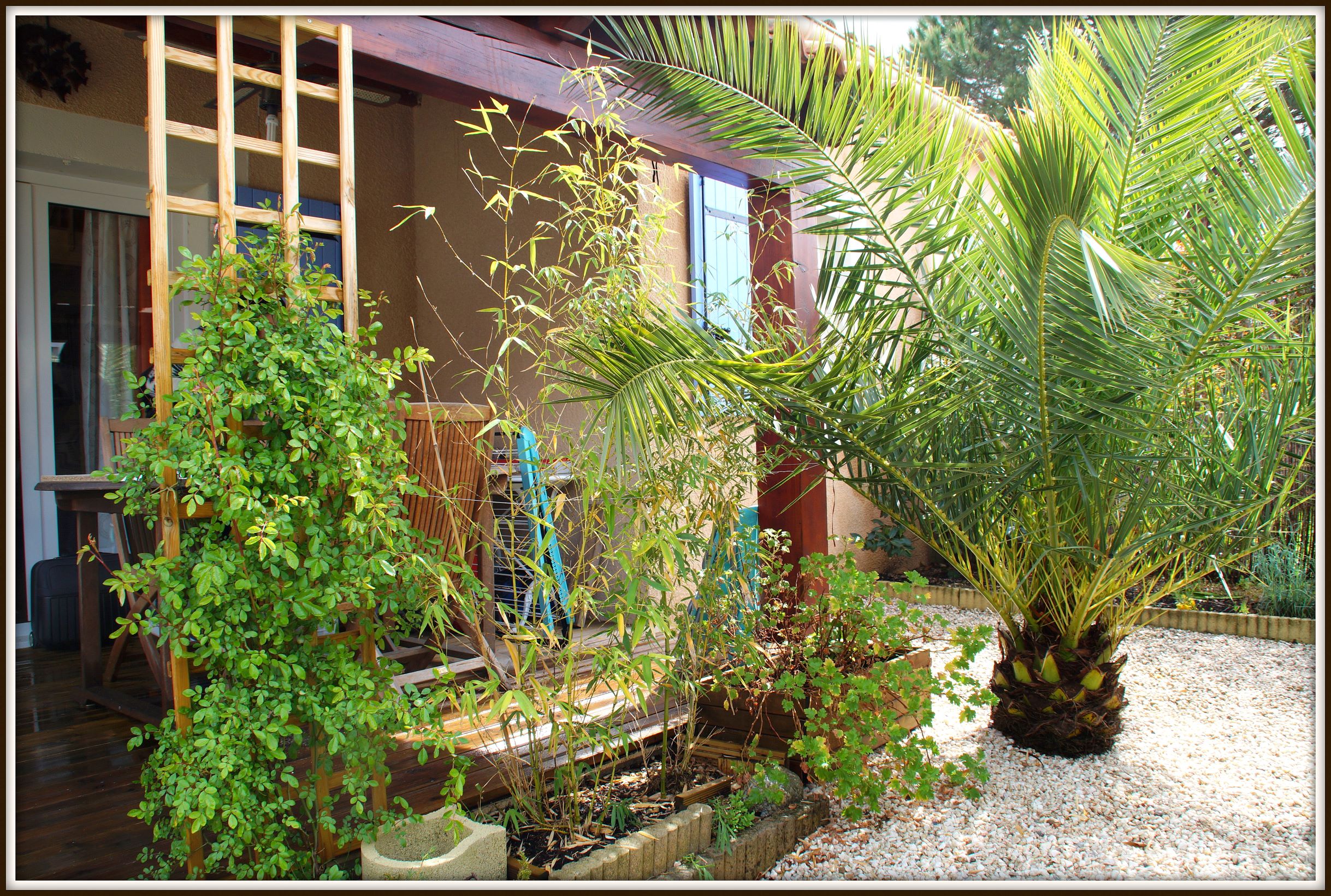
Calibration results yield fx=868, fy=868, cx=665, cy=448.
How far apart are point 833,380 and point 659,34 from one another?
1247mm

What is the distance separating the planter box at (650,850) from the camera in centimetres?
197

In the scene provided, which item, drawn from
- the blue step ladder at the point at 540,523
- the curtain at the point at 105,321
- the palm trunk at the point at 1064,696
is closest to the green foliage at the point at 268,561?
the blue step ladder at the point at 540,523

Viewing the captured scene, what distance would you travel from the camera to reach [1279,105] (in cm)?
205

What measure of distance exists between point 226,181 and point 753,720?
6.95 feet

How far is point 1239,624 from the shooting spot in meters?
4.89

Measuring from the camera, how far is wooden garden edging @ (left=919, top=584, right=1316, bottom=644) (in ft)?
15.5

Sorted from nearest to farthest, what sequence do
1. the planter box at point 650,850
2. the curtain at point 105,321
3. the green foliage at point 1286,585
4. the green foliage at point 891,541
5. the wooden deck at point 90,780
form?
the planter box at point 650,850 → the wooden deck at point 90,780 → the curtain at point 105,321 → the green foliage at point 1286,585 → the green foliage at point 891,541

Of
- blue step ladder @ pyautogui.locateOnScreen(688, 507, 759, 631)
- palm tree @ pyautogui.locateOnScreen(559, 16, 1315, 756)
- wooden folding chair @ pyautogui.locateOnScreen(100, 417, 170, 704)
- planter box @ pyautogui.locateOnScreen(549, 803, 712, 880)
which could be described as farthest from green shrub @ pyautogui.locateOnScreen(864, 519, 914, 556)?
→ wooden folding chair @ pyautogui.locateOnScreen(100, 417, 170, 704)

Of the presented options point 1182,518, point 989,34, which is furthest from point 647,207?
point 989,34

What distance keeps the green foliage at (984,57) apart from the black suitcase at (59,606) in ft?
34.4

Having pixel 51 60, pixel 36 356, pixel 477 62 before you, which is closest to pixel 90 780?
pixel 477 62

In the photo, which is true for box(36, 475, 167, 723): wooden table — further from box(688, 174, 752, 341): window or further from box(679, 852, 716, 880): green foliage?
box(688, 174, 752, 341): window

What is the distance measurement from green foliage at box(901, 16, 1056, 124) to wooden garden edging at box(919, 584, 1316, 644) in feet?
25.2

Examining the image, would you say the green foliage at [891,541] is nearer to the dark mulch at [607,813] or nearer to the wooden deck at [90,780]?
the wooden deck at [90,780]
